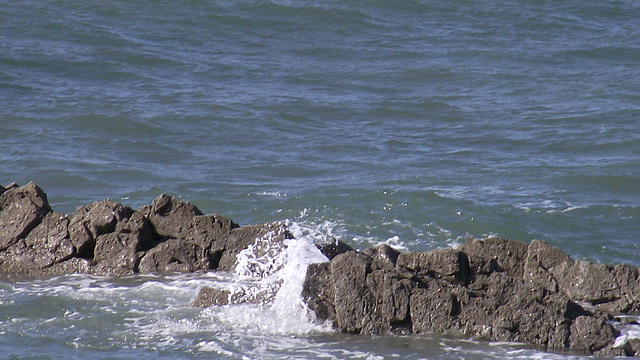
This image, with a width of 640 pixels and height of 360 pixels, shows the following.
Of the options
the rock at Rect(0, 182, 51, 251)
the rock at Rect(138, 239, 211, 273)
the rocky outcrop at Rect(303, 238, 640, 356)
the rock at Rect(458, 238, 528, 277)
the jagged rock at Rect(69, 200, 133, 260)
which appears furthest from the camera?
the rock at Rect(0, 182, 51, 251)

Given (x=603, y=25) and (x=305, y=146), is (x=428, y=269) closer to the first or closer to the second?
(x=305, y=146)

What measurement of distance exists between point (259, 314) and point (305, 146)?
846cm

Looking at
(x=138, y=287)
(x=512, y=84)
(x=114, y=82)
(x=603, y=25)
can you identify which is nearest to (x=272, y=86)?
(x=114, y=82)

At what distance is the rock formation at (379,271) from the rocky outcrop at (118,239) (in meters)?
0.01

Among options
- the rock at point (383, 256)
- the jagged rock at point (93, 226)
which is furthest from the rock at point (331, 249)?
the jagged rock at point (93, 226)

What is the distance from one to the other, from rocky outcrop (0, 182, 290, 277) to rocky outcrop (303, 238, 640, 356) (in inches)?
64.0

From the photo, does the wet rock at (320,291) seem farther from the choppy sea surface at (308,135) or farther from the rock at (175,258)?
the rock at (175,258)

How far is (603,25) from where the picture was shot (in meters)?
24.9

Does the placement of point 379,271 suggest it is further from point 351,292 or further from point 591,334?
point 591,334

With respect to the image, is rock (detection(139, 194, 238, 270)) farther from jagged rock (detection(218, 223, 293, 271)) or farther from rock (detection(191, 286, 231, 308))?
rock (detection(191, 286, 231, 308))

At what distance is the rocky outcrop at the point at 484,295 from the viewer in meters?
7.03

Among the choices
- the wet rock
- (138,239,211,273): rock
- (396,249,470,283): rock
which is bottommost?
(138,239,211,273): rock

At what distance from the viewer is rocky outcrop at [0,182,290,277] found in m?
9.16

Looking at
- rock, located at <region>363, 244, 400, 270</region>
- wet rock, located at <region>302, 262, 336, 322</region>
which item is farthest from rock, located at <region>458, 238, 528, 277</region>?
wet rock, located at <region>302, 262, 336, 322</region>
